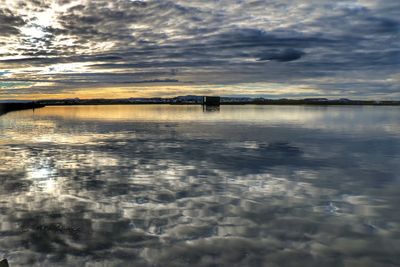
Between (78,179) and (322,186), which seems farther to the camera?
(78,179)

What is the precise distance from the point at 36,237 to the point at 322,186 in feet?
35.9

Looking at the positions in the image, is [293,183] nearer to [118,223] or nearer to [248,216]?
[248,216]

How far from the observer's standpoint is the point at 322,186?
16297mm

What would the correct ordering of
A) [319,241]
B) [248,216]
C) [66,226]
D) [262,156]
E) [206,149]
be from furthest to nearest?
[206,149]
[262,156]
[248,216]
[66,226]
[319,241]

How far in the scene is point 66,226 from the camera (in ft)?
36.5

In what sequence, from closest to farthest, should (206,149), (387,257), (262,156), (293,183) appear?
(387,257)
(293,183)
(262,156)
(206,149)

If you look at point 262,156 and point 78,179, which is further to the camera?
point 262,156

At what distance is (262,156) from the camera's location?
79.4 feet

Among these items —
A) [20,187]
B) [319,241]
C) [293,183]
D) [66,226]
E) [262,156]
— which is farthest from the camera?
[262,156]

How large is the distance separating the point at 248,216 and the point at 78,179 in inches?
338

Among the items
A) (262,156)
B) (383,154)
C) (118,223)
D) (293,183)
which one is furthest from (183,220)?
(383,154)

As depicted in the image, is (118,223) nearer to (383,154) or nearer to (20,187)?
(20,187)

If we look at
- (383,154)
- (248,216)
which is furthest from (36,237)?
(383,154)

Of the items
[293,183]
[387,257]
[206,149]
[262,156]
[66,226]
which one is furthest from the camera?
[206,149]
